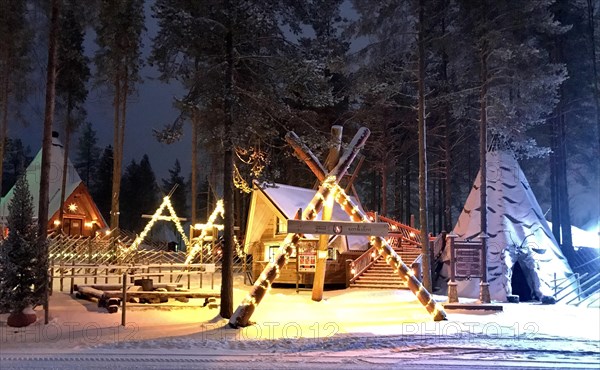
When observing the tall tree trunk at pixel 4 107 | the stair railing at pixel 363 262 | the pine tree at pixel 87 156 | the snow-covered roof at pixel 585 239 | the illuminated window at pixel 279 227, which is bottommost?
the stair railing at pixel 363 262

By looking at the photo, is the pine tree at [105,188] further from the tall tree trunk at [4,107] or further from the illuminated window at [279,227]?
the illuminated window at [279,227]

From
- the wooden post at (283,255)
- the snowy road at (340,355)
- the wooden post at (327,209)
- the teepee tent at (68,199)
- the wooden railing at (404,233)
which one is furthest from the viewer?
the teepee tent at (68,199)

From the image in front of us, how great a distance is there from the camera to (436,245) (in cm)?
2512

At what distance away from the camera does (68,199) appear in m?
38.1

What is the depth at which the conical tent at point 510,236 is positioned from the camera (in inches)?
824

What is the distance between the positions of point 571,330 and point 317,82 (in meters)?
9.02

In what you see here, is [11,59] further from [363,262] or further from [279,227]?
[363,262]

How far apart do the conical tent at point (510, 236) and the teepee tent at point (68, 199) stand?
27316 millimetres

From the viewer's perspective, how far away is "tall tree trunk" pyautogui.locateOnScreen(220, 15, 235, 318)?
13.4 m

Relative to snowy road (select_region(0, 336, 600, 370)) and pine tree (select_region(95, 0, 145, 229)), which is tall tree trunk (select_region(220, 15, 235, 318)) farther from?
pine tree (select_region(95, 0, 145, 229))

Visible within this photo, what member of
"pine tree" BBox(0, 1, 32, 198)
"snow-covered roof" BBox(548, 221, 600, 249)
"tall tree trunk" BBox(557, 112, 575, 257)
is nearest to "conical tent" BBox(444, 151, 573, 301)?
"tall tree trunk" BBox(557, 112, 575, 257)

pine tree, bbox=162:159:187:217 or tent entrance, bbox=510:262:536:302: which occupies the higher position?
pine tree, bbox=162:159:187:217

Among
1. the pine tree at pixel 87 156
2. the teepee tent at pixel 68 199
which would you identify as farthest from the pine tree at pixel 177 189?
the teepee tent at pixel 68 199

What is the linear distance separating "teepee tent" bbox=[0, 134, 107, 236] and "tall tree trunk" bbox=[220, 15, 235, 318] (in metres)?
26.2
